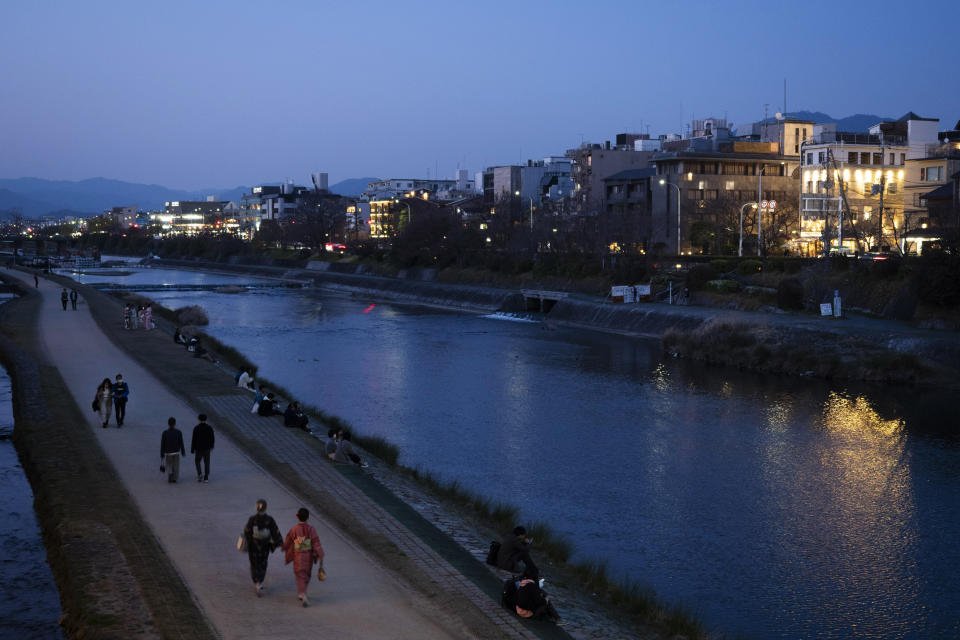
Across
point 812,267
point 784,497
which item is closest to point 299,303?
point 812,267

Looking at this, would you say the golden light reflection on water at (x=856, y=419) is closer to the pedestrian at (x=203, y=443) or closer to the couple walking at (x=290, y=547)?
the pedestrian at (x=203, y=443)

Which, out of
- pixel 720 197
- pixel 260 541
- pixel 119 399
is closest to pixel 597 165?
pixel 720 197

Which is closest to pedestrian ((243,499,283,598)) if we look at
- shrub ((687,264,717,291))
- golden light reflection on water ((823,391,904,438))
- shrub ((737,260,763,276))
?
golden light reflection on water ((823,391,904,438))

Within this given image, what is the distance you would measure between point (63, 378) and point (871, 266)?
3735 centimetres

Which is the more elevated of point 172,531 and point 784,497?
point 172,531

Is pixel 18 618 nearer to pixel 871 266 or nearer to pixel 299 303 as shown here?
pixel 871 266

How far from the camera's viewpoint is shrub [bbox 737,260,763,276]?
177 ft

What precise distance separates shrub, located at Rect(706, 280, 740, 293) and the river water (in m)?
9.47

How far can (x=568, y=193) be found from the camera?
120 meters

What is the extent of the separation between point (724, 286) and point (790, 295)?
6370 mm

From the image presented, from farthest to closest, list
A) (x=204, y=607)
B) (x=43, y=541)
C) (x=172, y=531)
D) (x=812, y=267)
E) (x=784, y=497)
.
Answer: (x=812, y=267) < (x=784, y=497) < (x=43, y=541) < (x=172, y=531) < (x=204, y=607)

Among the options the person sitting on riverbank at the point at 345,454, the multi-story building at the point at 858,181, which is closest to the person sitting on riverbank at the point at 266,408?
the person sitting on riverbank at the point at 345,454

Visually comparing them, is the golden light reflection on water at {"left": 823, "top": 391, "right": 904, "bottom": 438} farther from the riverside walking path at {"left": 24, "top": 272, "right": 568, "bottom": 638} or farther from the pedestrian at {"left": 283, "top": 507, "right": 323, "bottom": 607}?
the pedestrian at {"left": 283, "top": 507, "right": 323, "bottom": 607}

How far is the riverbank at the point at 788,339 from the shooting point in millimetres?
34031
